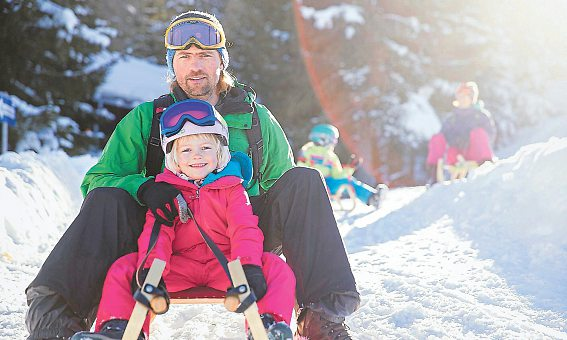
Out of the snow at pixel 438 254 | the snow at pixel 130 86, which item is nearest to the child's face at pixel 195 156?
the snow at pixel 438 254

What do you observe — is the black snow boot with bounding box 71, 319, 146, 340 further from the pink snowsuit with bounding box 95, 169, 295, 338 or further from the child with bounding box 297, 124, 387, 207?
the child with bounding box 297, 124, 387, 207

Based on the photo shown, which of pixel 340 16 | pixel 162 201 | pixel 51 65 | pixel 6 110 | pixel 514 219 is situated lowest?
pixel 514 219

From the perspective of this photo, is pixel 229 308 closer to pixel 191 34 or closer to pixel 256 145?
pixel 256 145

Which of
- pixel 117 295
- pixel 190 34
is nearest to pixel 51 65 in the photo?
pixel 190 34

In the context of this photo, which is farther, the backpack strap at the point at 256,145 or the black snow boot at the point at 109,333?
the backpack strap at the point at 256,145

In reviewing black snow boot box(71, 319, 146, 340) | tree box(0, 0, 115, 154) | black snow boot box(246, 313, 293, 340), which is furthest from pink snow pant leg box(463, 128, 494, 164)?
tree box(0, 0, 115, 154)

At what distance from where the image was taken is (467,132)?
908 cm

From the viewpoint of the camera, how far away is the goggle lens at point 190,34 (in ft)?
10.00

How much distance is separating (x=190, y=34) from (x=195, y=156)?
2.98ft

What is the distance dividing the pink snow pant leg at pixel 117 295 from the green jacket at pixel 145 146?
454 millimetres

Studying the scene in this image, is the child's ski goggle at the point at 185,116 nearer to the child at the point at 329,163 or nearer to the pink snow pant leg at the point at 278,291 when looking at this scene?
the pink snow pant leg at the point at 278,291

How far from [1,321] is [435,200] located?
5.22 metres

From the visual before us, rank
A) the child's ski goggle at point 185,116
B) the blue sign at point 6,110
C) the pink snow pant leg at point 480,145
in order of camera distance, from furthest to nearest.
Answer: the pink snow pant leg at point 480,145, the blue sign at point 6,110, the child's ski goggle at point 185,116

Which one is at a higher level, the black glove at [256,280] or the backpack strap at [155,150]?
the backpack strap at [155,150]
